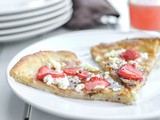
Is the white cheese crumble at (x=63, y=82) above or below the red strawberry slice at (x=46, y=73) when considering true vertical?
below

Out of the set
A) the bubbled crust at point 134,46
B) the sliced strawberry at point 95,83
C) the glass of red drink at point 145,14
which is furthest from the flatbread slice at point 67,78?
the glass of red drink at point 145,14

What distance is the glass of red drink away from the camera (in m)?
1.62

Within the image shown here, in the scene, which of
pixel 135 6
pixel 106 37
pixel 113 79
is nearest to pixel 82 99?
pixel 113 79

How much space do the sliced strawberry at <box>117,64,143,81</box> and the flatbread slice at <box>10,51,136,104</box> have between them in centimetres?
4

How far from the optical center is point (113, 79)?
1.16m

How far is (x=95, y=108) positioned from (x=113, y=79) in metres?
0.21

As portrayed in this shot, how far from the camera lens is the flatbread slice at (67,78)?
41.2 inches

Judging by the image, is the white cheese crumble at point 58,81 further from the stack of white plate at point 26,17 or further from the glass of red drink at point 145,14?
the glass of red drink at point 145,14

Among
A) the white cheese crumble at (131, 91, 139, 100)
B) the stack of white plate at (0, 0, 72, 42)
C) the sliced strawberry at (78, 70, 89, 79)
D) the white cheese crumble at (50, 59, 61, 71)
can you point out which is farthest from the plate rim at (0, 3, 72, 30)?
the white cheese crumble at (131, 91, 139, 100)

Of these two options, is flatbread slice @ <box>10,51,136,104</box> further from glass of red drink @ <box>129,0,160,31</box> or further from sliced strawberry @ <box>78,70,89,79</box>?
glass of red drink @ <box>129,0,160,31</box>

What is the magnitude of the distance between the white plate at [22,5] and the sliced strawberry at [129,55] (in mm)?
326

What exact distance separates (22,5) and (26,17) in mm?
44

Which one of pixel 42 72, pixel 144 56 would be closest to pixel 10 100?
pixel 42 72

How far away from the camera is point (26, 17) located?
1.38 metres
